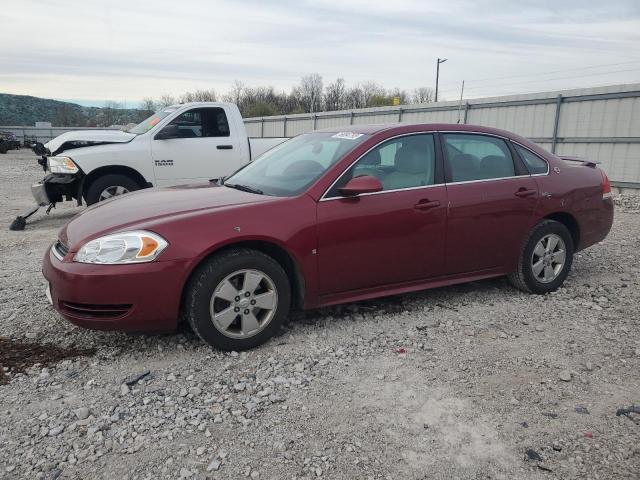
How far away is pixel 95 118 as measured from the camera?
6506 cm

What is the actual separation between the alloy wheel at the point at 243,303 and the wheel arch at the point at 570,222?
2.87 m

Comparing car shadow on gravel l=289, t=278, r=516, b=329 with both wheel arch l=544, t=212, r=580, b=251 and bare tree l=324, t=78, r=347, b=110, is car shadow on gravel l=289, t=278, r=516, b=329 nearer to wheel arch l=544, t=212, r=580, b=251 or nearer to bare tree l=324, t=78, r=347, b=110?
wheel arch l=544, t=212, r=580, b=251

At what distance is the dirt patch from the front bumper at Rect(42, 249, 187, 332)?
347 mm

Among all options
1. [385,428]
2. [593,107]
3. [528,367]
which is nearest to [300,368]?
[385,428]

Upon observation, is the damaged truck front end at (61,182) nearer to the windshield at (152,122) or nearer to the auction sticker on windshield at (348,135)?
the windshield at (152,122)

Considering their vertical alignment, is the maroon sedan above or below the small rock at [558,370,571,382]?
above

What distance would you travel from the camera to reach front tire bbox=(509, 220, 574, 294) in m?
4.75

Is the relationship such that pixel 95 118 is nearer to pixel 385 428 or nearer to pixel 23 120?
pixel 23 120

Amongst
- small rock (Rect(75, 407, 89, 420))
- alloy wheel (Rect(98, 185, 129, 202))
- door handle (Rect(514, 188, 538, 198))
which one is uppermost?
door handle (Rect(514, 188, 538, 198))

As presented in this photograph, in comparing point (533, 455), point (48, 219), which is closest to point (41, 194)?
point (48, 219)

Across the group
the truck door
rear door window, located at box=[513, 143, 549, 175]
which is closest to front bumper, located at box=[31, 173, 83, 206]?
the truck door

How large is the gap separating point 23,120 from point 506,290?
4032 inches

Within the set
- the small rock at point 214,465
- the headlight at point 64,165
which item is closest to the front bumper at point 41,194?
the headlight at point 64,165

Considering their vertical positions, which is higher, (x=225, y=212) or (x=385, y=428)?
(x=225, y=212)
